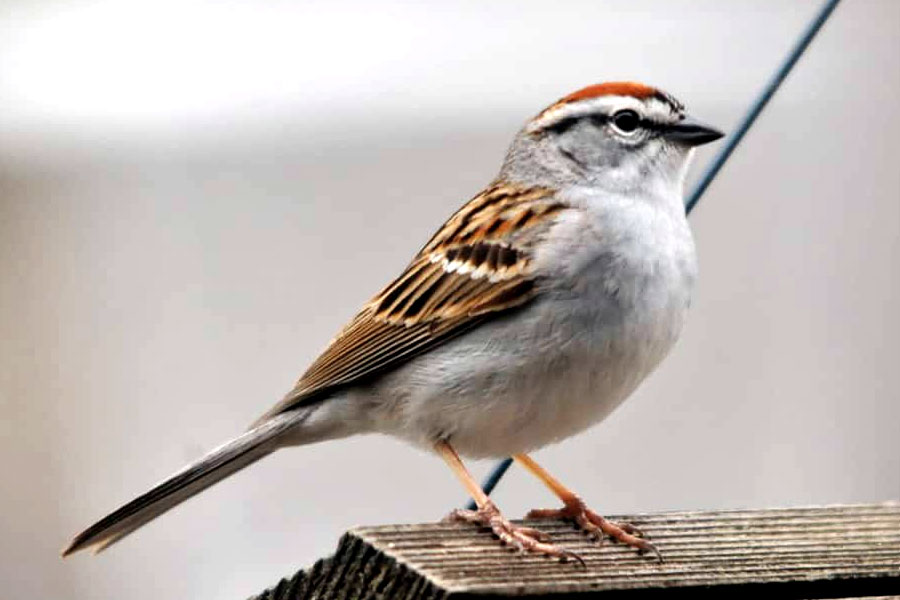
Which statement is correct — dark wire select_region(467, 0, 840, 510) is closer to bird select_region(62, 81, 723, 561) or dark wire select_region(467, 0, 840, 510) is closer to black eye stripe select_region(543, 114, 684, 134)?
bird select_region(62, 81, 723, 561)

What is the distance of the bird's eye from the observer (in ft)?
13.0

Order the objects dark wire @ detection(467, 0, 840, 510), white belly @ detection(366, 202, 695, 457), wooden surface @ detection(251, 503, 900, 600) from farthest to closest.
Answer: white belly @ detection(366, 202, 695, 457) < dark wire @ detection(467, 0, 840, 510) < wooden surface @ detection(251, 503, 900, 600)

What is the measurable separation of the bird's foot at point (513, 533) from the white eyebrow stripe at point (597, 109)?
3.28 feet

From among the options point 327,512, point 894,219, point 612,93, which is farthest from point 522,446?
point 894,219

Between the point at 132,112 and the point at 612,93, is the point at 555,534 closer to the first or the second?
the point at 612,93

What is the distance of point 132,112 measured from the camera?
24.5 ft

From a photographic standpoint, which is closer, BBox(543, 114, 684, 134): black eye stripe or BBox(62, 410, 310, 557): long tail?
BBox(62, 410, 310, 557): long tail

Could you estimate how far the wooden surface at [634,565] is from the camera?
2688 mm

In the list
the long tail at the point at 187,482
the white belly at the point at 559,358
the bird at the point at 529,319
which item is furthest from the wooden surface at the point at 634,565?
the long tail at the point at 187,482

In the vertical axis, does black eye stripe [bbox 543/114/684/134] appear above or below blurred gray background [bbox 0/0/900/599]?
above

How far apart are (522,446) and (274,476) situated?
9.31ft

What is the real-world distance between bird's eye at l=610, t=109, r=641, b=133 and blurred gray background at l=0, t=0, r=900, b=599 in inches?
90.1

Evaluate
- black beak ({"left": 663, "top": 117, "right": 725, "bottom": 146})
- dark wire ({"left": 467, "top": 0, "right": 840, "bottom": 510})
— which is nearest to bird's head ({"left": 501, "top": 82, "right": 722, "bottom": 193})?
black beak ({"left": 663, "top": 117, "right": 725, "bottom": 146})

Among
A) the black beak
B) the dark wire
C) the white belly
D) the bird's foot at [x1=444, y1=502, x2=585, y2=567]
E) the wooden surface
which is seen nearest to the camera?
the wooden surface
